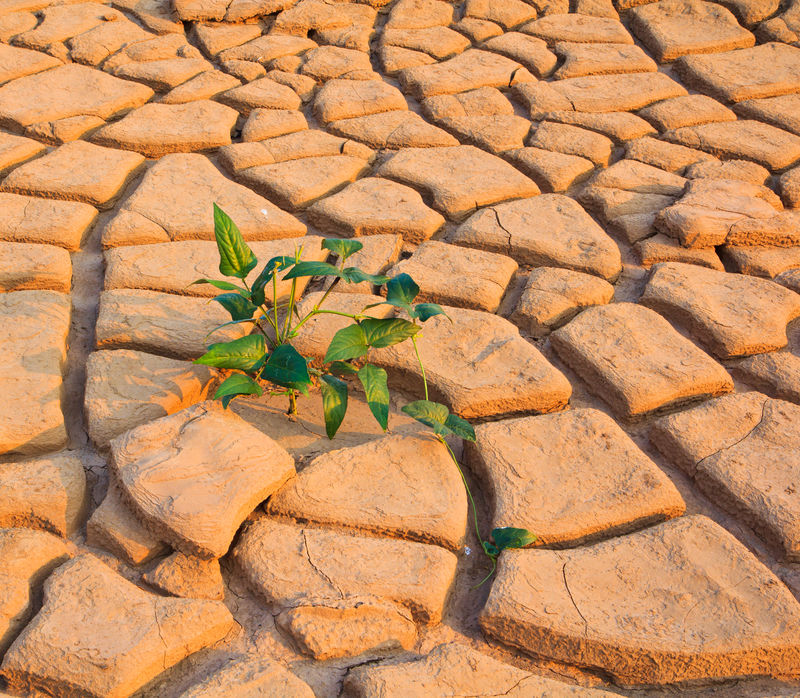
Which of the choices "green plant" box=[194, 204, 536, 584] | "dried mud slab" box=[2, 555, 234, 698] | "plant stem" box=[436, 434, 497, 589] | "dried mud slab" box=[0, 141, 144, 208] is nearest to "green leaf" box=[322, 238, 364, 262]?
"green plant" box=[194, 204, 536, 584]

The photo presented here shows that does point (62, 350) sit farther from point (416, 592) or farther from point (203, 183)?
point (416, 592)

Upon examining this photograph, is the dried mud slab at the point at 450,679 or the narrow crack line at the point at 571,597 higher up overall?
the narrow crack line at the point at 571,597

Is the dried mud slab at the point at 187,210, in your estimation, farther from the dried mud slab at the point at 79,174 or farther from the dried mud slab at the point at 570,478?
the dried mud slab at the point at 570,478

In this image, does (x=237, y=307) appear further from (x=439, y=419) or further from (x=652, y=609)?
(x=652, y=609)

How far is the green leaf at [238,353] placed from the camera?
1672mm

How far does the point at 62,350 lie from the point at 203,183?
0.84 m

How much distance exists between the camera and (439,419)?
1.70 metres

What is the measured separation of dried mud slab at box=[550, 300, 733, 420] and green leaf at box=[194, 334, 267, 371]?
29.7 inches

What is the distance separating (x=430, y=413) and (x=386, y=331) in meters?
0.20

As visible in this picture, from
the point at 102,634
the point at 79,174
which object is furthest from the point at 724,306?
the point at 79,174

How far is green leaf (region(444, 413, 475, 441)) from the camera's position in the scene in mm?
1681

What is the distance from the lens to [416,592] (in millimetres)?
1436

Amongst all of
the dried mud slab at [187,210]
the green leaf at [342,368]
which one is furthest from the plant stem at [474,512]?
the dried mud slab at [187,210]

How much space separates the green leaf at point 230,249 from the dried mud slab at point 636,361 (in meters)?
0.78
